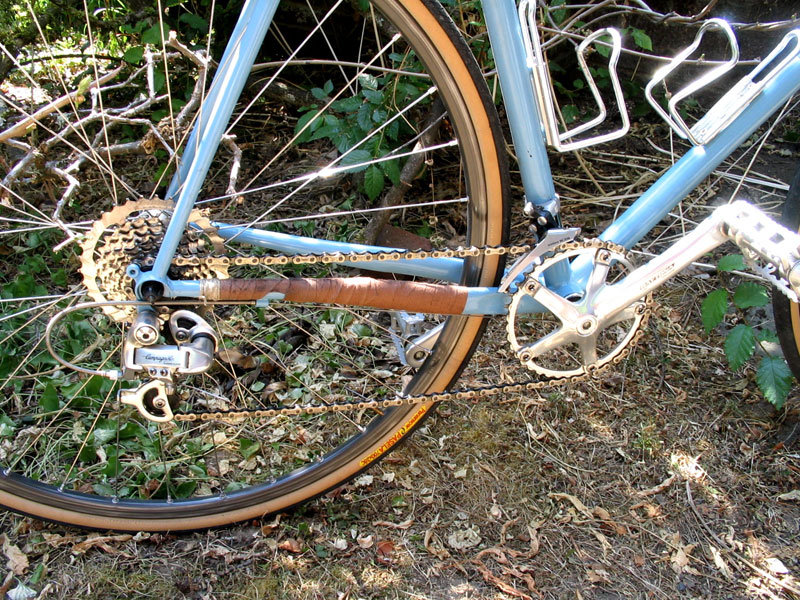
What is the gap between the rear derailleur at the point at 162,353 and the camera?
160 cm

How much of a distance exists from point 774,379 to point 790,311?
31 cm

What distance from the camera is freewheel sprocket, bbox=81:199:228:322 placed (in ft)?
5.14

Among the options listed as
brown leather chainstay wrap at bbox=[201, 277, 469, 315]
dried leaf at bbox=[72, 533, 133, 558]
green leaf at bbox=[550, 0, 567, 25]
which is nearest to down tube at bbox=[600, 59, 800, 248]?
brown leather chainstay wrap at bbox=[201, 277, 469, 315]

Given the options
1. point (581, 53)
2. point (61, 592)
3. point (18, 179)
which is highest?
point (581, 53)

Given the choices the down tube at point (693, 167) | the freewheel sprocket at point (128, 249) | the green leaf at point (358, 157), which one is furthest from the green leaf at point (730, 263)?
the freewheel sprocket at point (128, 249)

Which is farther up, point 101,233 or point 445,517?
point 101,233

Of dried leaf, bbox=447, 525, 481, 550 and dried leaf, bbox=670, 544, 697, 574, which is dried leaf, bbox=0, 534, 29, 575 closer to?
dried leaf, bbox=447, 525, 481, 550

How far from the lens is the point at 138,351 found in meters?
1.62

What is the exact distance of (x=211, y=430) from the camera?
232cm

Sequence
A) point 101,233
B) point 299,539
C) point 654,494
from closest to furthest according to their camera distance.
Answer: point 101,233
point 299,539
point 654,494

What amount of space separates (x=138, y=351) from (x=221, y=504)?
58 centimetres

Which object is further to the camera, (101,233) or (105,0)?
(105,0)

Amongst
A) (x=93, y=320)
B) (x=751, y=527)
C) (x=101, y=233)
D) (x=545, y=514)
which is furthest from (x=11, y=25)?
(x=751, y=527)

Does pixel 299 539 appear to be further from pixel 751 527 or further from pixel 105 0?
pixel 105 0
